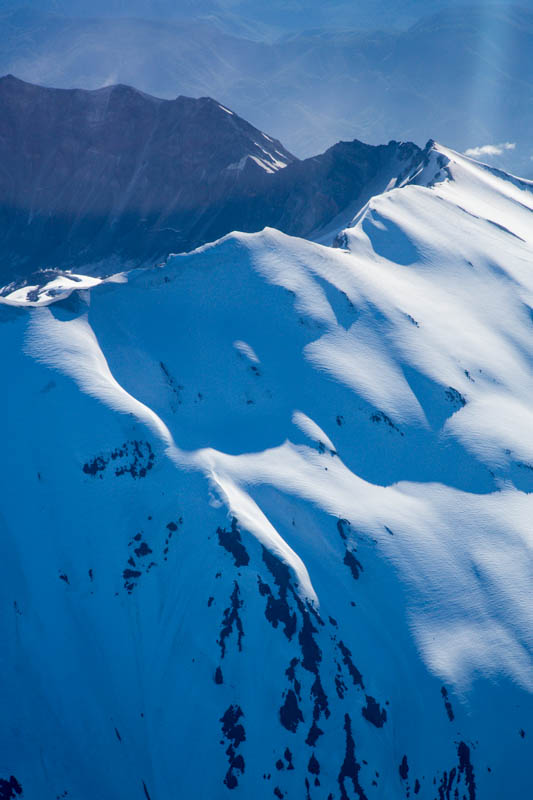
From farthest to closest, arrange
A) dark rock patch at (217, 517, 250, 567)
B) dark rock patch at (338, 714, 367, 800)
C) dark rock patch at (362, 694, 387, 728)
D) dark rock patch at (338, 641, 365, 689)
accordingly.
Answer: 1. dark rock patch at (217, 517, 250, 567)
2. dark rock patch at (338, 641, 365, 689)
3. dark rock patch at (362, 694, 387, 728)
4. dark rock patch at (338, 714, 367, 800)

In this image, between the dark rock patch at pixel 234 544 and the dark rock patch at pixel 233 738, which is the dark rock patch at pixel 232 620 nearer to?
the dark rock patch at pixel 234 544

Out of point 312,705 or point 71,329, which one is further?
point 71,329

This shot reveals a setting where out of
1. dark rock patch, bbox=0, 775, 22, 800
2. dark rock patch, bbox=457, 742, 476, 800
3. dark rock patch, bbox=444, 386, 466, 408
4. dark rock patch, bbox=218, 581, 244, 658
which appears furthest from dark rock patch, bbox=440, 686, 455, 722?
dark rock patch, bbox=0, 775, 22, 800

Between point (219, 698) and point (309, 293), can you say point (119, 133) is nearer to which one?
point (309, 293)

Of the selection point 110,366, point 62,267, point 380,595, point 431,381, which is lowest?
point 62,267

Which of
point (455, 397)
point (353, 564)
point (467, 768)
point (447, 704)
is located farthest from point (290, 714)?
point (455, 397)

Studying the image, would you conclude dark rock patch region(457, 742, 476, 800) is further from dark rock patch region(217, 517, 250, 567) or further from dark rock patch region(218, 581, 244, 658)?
dark rock patch region(217, 517, 250, 567)

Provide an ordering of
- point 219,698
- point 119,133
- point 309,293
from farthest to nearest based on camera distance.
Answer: point 119,133, point 309,293, point 219,698

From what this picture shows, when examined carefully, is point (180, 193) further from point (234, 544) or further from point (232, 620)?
point (232, 620)

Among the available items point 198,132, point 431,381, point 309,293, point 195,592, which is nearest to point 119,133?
point 198,132
